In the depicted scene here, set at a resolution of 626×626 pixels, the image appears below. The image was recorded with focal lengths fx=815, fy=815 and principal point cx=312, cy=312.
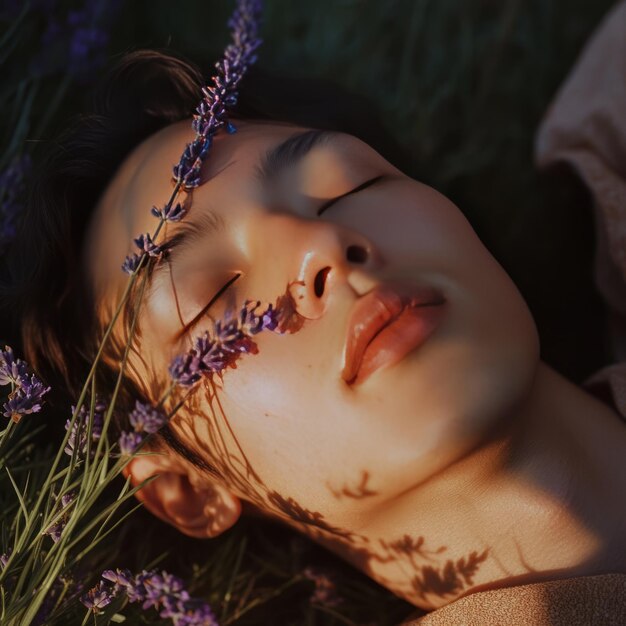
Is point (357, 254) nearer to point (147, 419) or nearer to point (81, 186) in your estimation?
point (147, 419)

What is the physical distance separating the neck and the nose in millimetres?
257

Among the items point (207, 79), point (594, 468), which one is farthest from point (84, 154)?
point (594, 468)

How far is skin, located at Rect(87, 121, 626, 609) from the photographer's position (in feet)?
2.89

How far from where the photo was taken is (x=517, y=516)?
1.01 m

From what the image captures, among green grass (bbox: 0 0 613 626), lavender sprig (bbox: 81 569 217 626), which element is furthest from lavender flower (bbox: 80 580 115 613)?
green grass (bbox: 0 0 613 626)

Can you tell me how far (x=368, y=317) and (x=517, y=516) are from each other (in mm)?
342

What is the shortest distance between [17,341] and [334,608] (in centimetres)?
68

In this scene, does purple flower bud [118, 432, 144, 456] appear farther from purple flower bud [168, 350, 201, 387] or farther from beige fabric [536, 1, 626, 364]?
beige fabric [536, 1, 626, 364]

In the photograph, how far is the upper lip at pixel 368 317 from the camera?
2.85ft

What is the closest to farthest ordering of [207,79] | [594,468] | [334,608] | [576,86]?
[594,468]
[207,79]
[334,608]
[576,86]

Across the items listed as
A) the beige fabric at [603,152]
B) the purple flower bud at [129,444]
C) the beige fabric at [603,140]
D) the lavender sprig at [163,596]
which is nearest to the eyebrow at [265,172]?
the purple flower bud at [129,444]

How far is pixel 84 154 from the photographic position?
3.74 ft

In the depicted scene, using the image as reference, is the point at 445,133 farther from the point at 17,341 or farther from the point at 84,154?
the point at 17,341

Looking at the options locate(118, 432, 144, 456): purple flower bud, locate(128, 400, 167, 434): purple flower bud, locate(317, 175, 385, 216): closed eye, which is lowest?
locate(118, 432, 144, 456): purple flower bud
